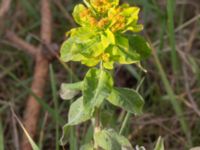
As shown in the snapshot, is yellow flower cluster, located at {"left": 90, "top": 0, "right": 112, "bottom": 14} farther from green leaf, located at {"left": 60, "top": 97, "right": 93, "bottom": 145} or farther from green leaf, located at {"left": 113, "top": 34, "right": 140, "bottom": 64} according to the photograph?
green leaf, located at {"left": 60, "top": 97, "right": 93, "bottom": 145}

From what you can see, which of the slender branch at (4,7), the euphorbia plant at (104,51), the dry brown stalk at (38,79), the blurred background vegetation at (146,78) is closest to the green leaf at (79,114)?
the euphorbia plant at (104,51)

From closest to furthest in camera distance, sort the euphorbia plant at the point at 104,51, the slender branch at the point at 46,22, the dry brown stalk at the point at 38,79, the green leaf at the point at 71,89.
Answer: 1. the euphorbia plant at the point at 104,51
2. the green leaf at the point at 71,89
3. the dry brown stalk at the point at 38,79
4. the slender branch at the point at 46,22

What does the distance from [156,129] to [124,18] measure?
0.83 metres

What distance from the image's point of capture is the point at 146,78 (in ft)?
6.34

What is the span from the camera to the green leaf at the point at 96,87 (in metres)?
1.02

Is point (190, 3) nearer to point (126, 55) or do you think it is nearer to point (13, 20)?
point (13, 20)

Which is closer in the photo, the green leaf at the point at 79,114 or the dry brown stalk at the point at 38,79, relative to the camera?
the green leaf at the point at 79,114

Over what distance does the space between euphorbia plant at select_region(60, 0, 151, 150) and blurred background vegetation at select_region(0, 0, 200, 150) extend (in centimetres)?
36

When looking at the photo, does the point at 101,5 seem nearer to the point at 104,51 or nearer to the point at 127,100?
the point at 104,51

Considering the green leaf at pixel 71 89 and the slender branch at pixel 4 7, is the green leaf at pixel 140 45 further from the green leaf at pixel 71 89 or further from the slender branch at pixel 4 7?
the slender branch at pixel 4 7

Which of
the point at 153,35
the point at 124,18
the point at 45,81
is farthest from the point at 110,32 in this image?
the point at 153,35

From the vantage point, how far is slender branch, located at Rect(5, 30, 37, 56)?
1.96 metres

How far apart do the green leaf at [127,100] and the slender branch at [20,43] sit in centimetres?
91

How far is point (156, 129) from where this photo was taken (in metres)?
1.80
